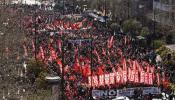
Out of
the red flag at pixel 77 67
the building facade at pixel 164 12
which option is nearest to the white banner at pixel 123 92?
the red flag at pixel 77 67

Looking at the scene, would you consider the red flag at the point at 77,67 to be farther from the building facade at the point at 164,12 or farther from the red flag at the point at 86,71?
the building facade at the point at 164,12

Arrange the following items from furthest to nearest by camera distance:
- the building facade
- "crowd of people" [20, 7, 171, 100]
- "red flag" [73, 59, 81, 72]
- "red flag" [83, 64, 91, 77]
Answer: the building facade < "red flag" [73, 59, 81, 72] < "crowd of people" [20, 7, 171, 100] < "red flag" [83, 64, 91, 77]

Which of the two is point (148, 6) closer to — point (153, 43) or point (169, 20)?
point (169, 20)

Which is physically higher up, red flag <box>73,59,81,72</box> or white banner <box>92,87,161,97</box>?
red flag <box>73,59,81,72</box>

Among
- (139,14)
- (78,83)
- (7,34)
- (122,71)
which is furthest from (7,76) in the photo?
(139,14)

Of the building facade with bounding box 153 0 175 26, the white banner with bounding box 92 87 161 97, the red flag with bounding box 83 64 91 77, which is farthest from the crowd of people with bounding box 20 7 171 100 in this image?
the building facade with bounding box 153 0 175 26

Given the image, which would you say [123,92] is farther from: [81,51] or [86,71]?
[81,51]

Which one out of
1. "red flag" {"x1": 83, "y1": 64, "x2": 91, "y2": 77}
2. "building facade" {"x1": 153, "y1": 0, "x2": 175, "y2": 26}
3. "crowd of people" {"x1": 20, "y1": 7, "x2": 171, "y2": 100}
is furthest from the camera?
"building facade" {"x1": 153, "y1": 0, "x2": 175, "y2": 26}

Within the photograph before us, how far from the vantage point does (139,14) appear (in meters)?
67.5

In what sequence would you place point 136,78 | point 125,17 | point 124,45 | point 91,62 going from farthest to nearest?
point 125,17 → point 124,45 → point 91,62 → point 136,78

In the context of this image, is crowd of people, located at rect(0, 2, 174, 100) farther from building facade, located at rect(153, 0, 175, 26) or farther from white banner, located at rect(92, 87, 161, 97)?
building facade, located at rect(153, 0, 175, 26)

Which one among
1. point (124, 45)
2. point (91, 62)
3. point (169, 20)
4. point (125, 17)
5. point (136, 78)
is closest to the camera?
point (136, 78)

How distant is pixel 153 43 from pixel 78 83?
1718 cm

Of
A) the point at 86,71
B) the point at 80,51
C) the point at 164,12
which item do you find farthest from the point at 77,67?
the point at 164,12
